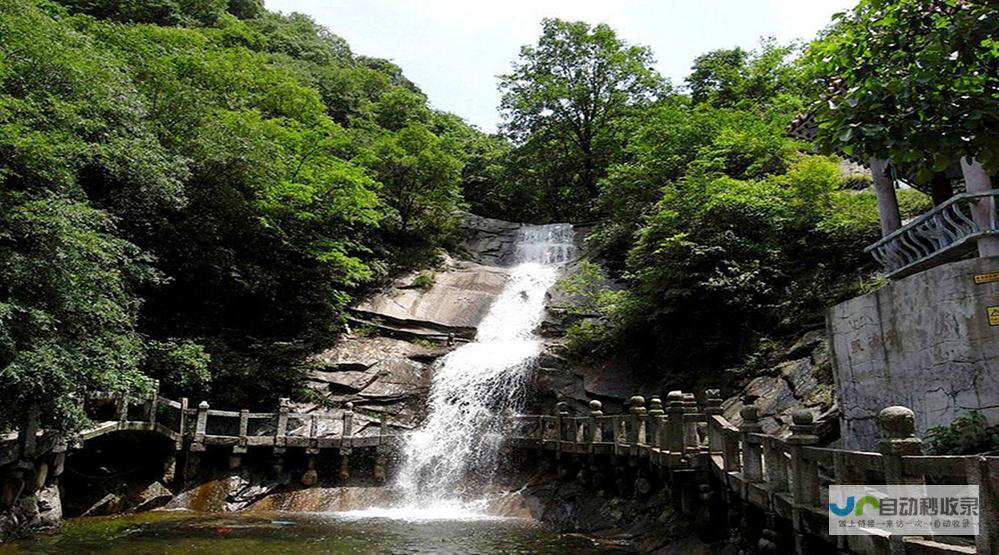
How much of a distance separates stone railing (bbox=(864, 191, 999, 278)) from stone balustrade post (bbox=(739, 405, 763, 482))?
3228mm

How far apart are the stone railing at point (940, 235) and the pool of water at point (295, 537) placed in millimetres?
6150

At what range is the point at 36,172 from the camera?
1183 centimetres

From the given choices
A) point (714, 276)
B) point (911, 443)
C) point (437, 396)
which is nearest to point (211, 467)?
point (437, 396)

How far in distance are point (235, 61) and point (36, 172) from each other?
1807cm

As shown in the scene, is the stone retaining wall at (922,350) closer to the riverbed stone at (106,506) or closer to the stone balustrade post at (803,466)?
the stone balustrade post at (803,466)

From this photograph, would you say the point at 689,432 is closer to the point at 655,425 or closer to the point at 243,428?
the point at 655,425

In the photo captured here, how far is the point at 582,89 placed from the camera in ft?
112

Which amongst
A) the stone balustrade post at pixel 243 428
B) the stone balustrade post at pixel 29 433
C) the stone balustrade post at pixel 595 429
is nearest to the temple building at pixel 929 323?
the stone balustrade post at pixel 595 429

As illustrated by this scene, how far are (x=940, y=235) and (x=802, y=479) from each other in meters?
4.25

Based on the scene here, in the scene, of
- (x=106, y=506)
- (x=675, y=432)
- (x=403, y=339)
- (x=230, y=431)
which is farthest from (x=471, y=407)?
(x=675, y=432)

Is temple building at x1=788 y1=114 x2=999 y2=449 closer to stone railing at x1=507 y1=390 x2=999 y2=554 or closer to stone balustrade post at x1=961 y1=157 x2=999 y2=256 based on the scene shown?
stone balustrade post at x1=961 y1=157 x2=999 y2=256

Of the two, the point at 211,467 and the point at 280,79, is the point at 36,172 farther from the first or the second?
the point at 280,79

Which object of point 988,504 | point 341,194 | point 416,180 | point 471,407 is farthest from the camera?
point 416,180

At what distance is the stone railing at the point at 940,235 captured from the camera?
744 cm
